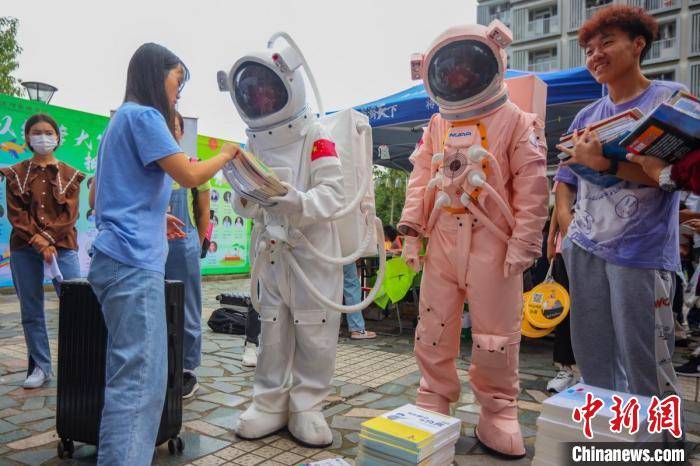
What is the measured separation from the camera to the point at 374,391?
3.64 metres

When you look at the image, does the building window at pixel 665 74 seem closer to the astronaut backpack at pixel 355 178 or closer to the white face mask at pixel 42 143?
the astronaut backpack at pixel 355 178

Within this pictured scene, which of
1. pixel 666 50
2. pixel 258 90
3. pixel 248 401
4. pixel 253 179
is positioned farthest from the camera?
pixel 666 50

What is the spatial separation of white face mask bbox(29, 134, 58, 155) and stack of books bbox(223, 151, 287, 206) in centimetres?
195

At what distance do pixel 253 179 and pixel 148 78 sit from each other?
2.01 ft

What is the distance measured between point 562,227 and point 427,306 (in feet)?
2.70

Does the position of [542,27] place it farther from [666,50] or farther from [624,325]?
[624,325]

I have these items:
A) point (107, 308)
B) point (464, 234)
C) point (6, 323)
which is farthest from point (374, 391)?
point (6, 323)

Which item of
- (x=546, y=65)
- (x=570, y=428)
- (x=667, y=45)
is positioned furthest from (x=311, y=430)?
(x=546, y=65)

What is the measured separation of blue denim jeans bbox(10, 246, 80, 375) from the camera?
358 centimetres

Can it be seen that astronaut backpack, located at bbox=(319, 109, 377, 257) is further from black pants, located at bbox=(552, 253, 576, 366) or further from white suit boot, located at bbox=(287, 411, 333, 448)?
black pants, located at bbox=(552, 253, 576, 366)

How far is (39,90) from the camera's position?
25.6 ft

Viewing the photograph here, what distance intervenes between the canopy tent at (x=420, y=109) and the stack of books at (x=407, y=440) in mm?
3812

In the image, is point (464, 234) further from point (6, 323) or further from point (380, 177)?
point (380, 177)

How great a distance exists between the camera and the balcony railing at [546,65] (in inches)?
1096
